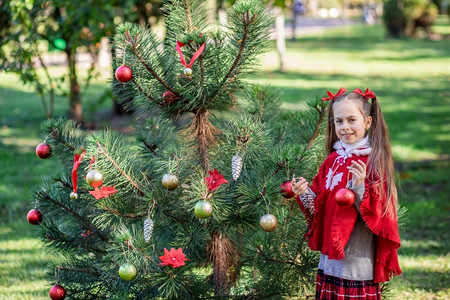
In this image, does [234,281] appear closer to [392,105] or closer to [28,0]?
[28,0]

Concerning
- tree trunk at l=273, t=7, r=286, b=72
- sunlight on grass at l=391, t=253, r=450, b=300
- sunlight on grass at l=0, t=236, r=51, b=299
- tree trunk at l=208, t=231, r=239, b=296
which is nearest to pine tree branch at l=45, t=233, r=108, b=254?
tree trunk at l=208, t=231, r=239, b=296

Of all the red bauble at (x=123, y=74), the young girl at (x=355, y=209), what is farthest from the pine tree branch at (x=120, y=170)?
the young girl at (x=355, y=209)

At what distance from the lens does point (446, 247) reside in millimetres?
5109

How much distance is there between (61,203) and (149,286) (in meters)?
0.68

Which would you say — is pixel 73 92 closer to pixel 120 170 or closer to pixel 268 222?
pixel 120 170

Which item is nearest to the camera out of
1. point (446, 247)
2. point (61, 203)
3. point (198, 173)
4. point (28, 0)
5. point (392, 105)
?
point (198, 173)

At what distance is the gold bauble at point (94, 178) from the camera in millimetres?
2631

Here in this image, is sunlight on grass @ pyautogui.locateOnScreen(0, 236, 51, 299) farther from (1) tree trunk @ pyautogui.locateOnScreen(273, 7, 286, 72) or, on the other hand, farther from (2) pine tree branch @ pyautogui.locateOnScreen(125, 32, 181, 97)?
(1) tree trunk @ pyautogui.locateOnScreen(273, 7, 286, 72)

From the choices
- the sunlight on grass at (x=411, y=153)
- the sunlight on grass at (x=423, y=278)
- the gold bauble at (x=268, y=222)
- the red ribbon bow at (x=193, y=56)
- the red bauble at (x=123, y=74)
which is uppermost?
the red ribbon bow at (x=193, y=56)

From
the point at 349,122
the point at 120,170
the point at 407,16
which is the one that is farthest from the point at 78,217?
the point at 407,16

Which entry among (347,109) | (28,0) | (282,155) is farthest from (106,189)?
(28,0)

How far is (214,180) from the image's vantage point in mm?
2668

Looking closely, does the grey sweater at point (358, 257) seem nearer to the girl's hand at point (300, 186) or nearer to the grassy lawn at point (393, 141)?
the girl's hand at point (300, 186)

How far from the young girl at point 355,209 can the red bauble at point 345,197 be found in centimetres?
11
